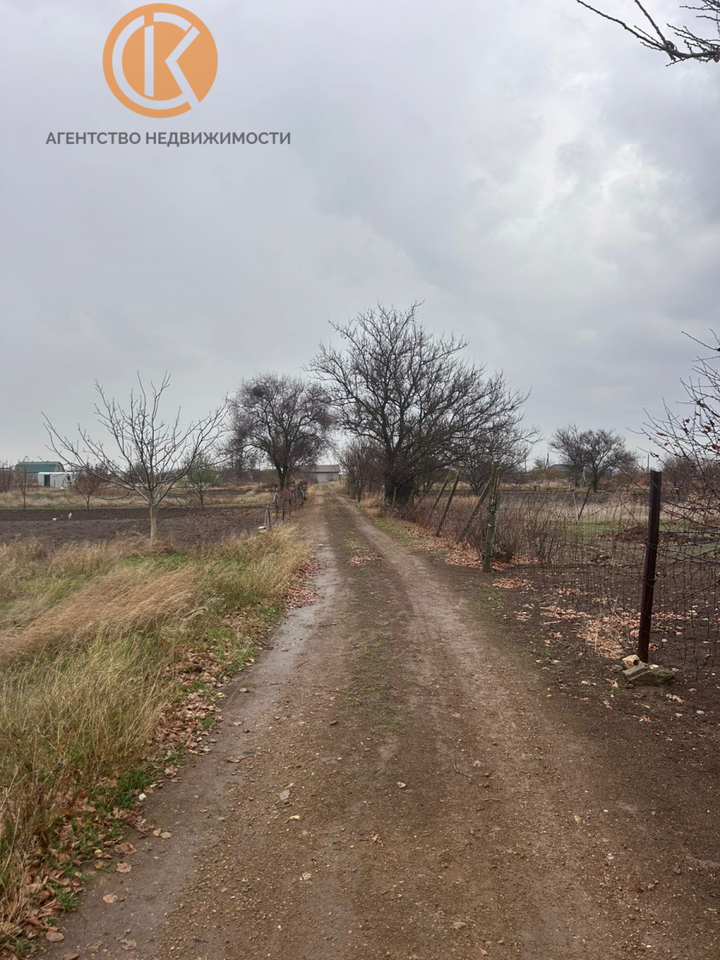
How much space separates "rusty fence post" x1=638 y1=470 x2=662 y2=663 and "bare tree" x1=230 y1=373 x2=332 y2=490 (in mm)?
46311

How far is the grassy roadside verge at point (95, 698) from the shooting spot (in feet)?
9.53

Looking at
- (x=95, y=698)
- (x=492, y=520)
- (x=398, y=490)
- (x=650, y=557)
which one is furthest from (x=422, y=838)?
(x=398, y=490)

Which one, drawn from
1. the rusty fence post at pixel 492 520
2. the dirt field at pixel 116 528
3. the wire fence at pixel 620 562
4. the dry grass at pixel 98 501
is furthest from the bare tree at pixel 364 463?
the rusty fence post at pixel 492 520

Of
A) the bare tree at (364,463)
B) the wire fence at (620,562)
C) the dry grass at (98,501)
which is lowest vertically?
the dry grass at (98,501)

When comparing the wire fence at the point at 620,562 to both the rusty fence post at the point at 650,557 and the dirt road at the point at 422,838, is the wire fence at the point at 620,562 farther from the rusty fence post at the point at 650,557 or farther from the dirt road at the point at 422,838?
the dirt road at the point at 422,838

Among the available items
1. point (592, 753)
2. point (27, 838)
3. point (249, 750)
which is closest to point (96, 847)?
point (27, 838)

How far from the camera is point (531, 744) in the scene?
13.6ft

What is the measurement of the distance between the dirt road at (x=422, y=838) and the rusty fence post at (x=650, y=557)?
101cm

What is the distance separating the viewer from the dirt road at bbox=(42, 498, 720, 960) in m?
2.44

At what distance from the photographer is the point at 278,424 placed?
51.8 meters

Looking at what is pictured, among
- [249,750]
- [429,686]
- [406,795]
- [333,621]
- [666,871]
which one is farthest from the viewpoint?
[333,621]

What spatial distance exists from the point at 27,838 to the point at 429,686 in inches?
136

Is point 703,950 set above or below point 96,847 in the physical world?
above

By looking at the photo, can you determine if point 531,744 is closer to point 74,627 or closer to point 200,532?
point 74,627
